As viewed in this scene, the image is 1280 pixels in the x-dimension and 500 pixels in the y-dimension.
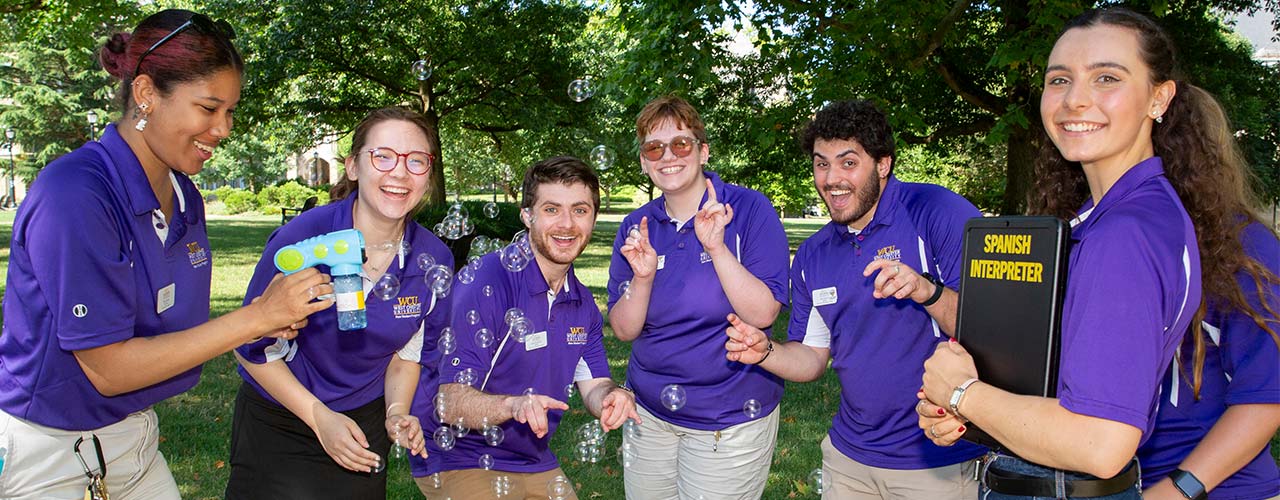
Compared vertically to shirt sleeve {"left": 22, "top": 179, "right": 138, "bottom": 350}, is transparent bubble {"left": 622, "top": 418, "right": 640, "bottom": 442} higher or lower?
lower

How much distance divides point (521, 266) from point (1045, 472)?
7.33 feet

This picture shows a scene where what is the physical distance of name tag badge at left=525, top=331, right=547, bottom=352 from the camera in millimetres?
3502

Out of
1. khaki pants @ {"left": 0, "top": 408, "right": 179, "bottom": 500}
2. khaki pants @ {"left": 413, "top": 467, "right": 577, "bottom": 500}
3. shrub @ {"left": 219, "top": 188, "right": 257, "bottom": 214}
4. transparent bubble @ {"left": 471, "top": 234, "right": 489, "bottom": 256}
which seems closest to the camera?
khaki pants @ {"left": 0, "top": 408, "right": 179, "bottom": 500}

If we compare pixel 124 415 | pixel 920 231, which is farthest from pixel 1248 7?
pixel 124 415

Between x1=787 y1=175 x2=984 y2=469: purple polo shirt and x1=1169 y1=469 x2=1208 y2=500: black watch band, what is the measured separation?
38.7 inches

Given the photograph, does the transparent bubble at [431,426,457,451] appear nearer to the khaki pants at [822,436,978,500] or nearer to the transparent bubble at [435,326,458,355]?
the transparent bubble at [435,326,458,355]

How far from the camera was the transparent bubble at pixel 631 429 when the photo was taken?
12.4ft

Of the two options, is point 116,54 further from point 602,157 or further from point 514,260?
point 602,157

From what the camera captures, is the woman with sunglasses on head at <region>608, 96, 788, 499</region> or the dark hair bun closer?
the dark hair bun

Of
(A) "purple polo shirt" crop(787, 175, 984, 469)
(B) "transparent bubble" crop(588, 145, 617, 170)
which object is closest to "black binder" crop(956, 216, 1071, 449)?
(A) "purple polo shirt" crop(787, 175, 984, 469)

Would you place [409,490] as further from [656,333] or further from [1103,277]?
[1103,277]

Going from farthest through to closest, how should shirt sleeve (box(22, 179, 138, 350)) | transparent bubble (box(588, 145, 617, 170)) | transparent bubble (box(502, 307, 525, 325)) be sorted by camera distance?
transparent bubble (box(588, 145, 617, 170)), transparent bubble (box(502, 307, 525, 325)), shirt sleeve (box(22, 179, 138, 350))

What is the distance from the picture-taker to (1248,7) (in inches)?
677

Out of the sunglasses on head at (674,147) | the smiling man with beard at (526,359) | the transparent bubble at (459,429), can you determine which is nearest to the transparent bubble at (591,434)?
the smiling man with beard at (526,359)
